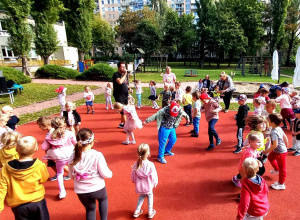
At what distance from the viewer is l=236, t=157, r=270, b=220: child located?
266cm

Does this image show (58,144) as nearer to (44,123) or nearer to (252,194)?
(44,123)

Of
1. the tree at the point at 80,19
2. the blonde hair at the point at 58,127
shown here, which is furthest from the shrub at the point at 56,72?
the blonde hair at the point at 58,127

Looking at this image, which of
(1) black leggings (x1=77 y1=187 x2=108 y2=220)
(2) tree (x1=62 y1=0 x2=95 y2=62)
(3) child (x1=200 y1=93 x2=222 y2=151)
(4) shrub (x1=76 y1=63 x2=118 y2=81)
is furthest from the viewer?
(2) tree (x1=62 y1=0 x2=95 y2=62)

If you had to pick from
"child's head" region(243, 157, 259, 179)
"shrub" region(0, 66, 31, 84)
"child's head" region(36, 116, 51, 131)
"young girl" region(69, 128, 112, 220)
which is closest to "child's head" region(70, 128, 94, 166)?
"young girl" region(69, 128, 112, 220)

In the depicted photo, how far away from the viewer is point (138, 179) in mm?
3375

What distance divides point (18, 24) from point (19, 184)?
2547cm

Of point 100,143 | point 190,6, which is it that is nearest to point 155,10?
point 190,6

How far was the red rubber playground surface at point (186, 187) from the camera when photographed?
3.62m

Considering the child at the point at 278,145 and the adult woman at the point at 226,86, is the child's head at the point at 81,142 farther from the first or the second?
the adult woman at the point at 226,86

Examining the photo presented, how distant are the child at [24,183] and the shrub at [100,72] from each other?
66.0 feet

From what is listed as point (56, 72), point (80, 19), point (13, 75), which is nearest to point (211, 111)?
point (13, 75)

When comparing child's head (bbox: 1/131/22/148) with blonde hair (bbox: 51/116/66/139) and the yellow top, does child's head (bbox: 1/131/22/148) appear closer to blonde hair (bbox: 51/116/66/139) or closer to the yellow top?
blonde hair (bbox: 51/116/66/139)

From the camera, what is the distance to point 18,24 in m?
21.9

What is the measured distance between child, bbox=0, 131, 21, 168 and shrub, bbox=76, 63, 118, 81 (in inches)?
755
